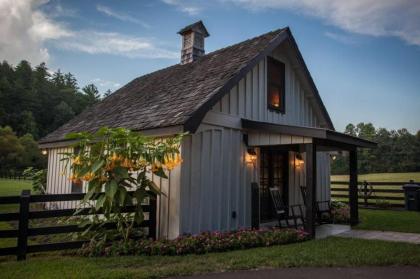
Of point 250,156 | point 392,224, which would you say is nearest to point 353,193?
point 392,224

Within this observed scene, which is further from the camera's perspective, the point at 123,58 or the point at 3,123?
the point at 3,123

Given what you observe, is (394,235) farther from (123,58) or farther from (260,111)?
(123,58)

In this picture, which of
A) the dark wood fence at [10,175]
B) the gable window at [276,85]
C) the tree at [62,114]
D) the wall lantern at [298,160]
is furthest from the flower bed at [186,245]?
the tree at [62,114]

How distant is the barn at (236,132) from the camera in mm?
7668

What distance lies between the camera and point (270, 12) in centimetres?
1484

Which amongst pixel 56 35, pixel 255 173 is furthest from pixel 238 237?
pixel 56 35

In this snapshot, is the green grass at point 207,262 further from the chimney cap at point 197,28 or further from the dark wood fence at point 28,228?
the chimney cap at point 197,28

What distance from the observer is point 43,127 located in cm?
6506

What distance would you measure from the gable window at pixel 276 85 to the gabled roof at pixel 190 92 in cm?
69

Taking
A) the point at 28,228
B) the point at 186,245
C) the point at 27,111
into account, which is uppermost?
the point at 27,111

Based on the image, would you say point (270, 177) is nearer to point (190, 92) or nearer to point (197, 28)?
point (190, 92)

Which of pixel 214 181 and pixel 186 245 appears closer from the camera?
pixel 186 245

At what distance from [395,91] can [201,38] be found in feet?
45.5

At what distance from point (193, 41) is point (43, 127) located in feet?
197
